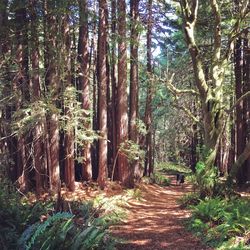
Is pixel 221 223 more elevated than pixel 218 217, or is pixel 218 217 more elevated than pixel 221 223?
pixel 218 217

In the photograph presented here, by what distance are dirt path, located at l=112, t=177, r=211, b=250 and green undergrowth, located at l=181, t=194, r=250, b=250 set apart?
285 millimetres

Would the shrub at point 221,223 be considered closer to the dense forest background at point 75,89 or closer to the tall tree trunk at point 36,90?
the dense forest background at point 75,89

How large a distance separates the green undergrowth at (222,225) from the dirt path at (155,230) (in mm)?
285

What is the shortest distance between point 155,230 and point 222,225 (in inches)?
79.2

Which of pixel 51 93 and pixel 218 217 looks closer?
pixel 218 217

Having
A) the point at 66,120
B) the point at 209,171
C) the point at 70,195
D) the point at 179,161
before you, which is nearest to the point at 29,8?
the point at 66,120

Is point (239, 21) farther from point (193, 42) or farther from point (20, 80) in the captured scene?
point (20, 80)

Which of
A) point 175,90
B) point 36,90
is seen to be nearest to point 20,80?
point 36,90

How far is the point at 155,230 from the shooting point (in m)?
9.86

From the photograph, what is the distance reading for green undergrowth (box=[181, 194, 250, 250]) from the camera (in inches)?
302

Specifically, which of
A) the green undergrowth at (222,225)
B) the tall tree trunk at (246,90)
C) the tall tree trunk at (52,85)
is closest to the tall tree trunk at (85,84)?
the tall tree trunk at (52,85)

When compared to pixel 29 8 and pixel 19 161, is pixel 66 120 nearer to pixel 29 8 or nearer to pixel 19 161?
pixel 19 161

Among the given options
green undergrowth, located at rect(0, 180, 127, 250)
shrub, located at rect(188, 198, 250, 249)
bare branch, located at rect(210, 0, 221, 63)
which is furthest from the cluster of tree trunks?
shrub, located at rect(188, 198, 250, 249)

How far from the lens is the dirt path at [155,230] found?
825cm
